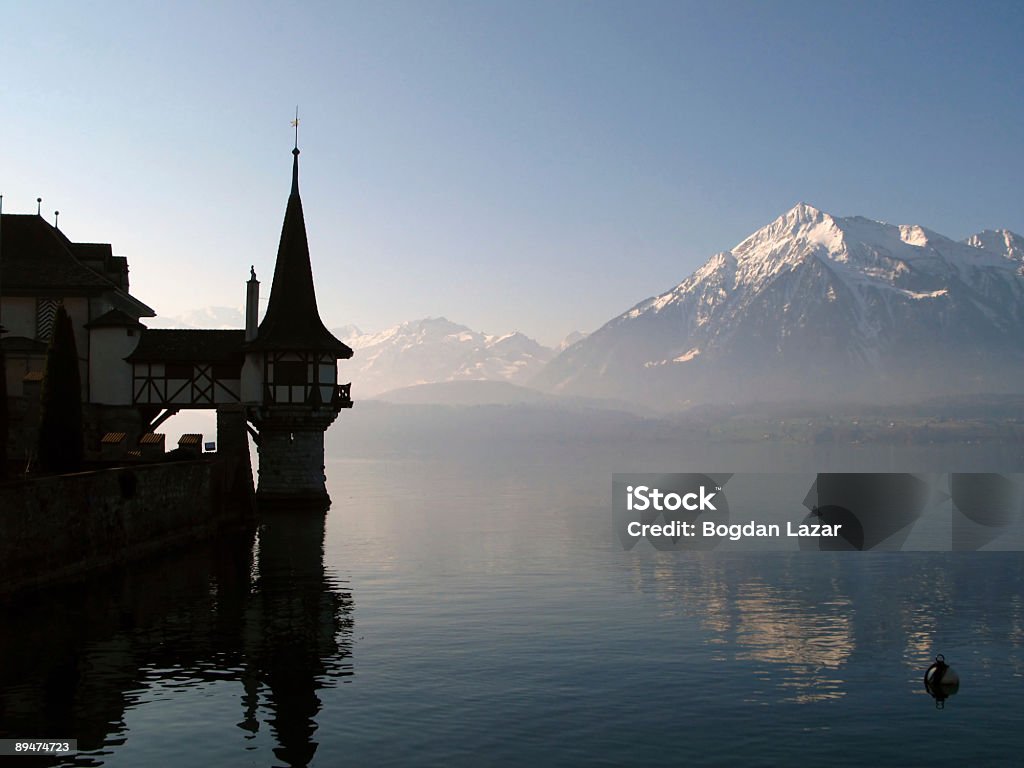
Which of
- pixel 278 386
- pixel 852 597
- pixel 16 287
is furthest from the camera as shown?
pixel 278 386

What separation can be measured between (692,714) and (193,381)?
4745 centimetres

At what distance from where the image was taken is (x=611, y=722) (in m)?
22.7

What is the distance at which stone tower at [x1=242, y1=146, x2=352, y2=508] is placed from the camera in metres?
63.2

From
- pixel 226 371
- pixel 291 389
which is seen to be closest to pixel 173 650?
pixel 291 389

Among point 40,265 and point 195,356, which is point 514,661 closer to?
point 195,356

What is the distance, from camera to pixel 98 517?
129 feet

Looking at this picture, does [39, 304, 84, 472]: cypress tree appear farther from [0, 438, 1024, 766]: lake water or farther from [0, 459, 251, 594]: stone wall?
Answer: [0, 438, 1024, 766]: lake water

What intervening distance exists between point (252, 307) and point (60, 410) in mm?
20980

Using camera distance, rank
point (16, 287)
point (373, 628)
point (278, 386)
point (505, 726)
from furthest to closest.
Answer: point (278, 386) → point (16, 287) → point (373, 628) → point (505, 726)

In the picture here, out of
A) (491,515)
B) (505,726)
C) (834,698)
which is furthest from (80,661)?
(491,515)

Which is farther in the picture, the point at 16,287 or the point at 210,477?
the point at 16,287

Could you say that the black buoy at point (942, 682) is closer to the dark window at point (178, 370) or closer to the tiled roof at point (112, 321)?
the tiled roof at point (112, 321)

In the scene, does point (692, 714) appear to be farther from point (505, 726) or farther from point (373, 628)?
point (373, 628)

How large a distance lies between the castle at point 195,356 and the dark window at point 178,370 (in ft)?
0.22
